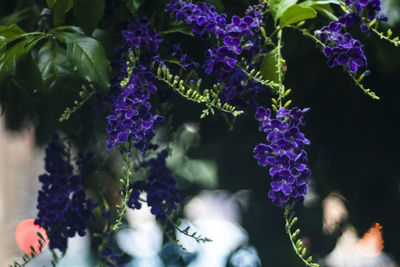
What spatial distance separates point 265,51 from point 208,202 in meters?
0.45

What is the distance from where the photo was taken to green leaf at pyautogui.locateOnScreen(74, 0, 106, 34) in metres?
0.59

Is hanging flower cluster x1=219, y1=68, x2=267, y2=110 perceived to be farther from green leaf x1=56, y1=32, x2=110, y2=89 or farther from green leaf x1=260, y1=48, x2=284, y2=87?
green leaf x1=56, y1=32, x2=110, y2=89

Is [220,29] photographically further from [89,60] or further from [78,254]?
[78,254]

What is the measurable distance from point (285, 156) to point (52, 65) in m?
0.33

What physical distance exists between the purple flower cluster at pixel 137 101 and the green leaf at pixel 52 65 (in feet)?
0.29

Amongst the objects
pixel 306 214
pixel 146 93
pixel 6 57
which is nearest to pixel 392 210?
pixel 306 214

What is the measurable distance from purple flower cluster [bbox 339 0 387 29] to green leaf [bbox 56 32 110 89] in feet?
0.95

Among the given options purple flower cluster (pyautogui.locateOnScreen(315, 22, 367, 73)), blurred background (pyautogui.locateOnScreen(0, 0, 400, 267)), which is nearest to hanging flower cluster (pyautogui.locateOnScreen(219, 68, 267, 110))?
purple flower cluster (pyautogui.locateOnScreen(315, 22, 367, 73))

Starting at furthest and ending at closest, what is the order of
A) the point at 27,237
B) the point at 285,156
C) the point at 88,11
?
the point at 27,237 → the point at 88,11 → the point at 285,156

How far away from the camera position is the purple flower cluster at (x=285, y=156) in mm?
489

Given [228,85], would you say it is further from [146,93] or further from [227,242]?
[227,242]

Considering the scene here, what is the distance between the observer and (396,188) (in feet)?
3.03

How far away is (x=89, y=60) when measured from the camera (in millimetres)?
560

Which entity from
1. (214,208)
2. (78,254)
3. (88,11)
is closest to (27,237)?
(78,254)
